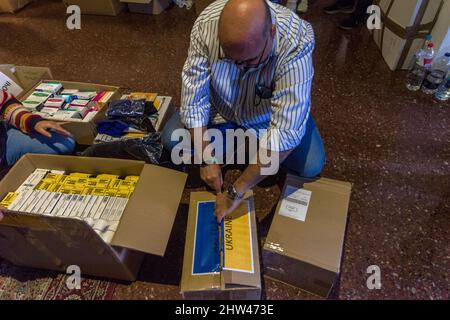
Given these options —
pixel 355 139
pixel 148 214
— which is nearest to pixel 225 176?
pixel 148 214

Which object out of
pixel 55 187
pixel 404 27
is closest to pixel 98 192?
pixel 55 187

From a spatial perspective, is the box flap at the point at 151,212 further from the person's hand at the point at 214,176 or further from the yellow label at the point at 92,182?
the yellow label at the point at 92,182

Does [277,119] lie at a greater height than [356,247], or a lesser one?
greater

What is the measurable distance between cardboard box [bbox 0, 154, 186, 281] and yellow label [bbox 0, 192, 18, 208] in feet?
0.05

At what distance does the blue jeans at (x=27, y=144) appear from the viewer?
116 centimetres

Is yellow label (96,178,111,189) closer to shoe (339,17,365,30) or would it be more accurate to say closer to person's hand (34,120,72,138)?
person's hand (34,120,72,138)

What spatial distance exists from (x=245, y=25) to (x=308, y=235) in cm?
58

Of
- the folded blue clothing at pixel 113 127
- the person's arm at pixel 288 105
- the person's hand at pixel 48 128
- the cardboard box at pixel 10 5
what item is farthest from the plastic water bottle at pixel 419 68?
the cardboard box at pixel 10 5

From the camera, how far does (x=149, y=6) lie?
93.4 inches

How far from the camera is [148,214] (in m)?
0.86

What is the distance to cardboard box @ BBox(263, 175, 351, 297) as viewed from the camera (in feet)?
2.72

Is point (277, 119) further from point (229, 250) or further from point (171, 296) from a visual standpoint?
point (171, 296)

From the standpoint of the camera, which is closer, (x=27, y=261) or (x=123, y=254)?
(x=123, y=254)

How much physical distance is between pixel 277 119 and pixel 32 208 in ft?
2.67
